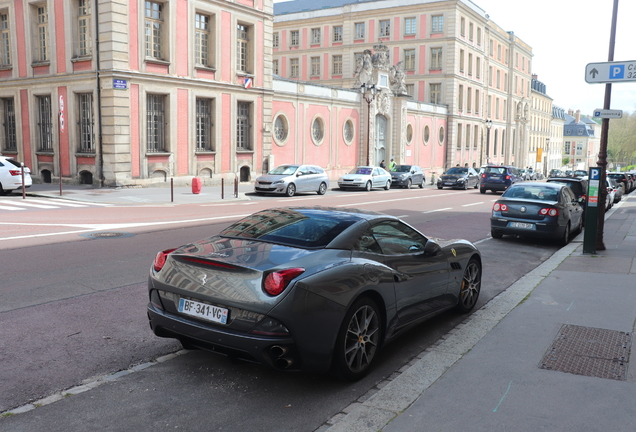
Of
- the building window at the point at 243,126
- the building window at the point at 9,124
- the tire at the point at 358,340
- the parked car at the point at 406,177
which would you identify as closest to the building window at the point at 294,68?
the parked car at the point at 406,177

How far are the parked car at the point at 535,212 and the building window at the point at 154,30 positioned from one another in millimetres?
18690

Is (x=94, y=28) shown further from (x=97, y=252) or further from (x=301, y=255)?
(x=301, y=255)

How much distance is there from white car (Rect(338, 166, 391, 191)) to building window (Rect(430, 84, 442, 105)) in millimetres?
28018

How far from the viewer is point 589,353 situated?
544cm

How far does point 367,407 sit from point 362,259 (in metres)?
1.27

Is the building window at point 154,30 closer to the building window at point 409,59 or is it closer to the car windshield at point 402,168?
the car windshield at point 402,168

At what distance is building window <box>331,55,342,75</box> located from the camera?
6290cm

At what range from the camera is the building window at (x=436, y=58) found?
59.2 metres

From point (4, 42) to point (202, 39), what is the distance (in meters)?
10.0

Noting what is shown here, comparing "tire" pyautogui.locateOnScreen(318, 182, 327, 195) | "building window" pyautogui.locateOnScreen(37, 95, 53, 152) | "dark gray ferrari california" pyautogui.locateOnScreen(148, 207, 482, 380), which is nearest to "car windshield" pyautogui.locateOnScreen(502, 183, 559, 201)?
"dark gray ferrari california" pyautogui.locateOnScreen(148, 207, 482, 380)

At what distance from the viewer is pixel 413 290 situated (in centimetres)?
558

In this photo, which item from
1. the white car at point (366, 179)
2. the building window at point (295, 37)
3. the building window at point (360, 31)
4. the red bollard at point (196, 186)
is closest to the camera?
the red bollard at point (196, 186)

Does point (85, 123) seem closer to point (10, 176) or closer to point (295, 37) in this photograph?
point (10, 176)

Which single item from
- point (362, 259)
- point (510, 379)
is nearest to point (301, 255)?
point (362, 259)
